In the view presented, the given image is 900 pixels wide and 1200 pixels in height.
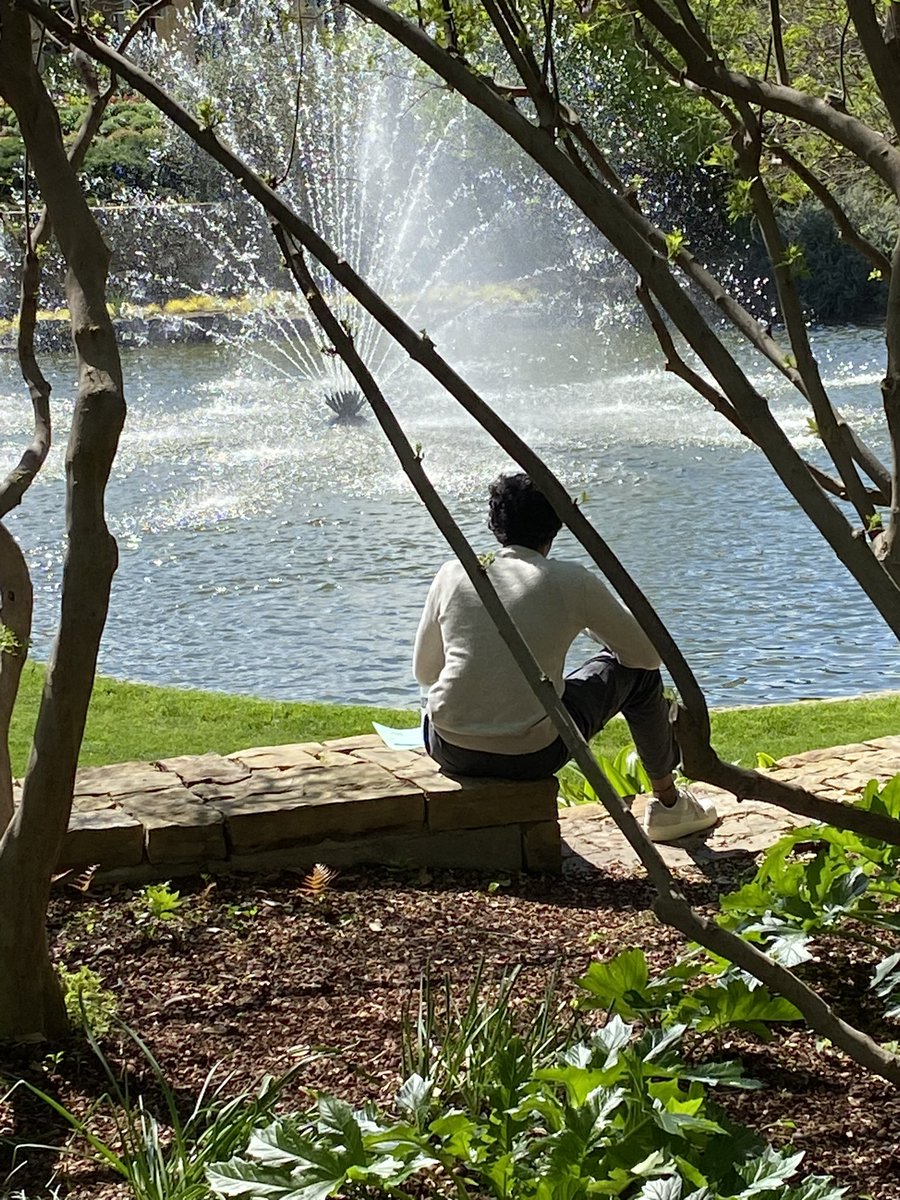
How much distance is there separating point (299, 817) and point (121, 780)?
0.55m

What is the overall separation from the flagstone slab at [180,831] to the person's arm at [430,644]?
88 cm

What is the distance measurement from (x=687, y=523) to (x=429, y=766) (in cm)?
633

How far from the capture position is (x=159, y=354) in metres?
21.9

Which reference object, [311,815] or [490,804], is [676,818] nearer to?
[490,804]

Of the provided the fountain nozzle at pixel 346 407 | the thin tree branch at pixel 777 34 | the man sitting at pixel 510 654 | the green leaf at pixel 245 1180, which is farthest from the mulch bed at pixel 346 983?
the fountain nozzle at pixel 346 407

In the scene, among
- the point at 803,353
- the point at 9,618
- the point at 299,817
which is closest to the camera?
the point at 803,353

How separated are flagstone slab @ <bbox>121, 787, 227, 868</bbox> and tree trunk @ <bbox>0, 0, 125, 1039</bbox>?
0.96 m

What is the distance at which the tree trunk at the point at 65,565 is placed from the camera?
8.02ft

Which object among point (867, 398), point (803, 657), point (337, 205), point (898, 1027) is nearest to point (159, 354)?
point (337, 205)

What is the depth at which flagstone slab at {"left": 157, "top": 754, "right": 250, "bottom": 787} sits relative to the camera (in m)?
3.94

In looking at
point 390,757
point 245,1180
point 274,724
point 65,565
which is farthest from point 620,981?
point 274,724

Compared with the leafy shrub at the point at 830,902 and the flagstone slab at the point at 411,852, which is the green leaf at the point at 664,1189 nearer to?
the leafy shrub at the point at 830,902

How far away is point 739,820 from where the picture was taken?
4.56 meters

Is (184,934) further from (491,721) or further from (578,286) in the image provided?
(578,286)
